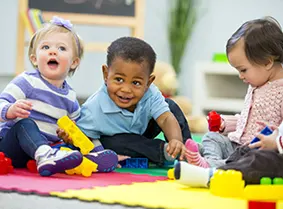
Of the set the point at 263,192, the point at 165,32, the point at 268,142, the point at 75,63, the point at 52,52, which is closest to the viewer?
the point at 263,192

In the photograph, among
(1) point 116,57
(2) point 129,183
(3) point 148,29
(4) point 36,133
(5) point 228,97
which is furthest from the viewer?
(3) point 148,29

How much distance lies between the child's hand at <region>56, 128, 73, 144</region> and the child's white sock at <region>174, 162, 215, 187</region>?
510 millimetres

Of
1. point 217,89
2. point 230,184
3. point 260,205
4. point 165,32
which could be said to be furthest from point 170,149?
point 165,32

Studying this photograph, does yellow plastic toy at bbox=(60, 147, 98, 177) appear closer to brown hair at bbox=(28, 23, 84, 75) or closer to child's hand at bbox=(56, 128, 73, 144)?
child's hand at bbox=(56, 128, 73, 144)

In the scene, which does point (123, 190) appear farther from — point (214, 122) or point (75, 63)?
point (75, 63)

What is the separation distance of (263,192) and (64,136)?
2.45 ft

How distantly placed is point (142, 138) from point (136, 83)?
19cm

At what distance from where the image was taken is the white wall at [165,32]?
16.3 feet

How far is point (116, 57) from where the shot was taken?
2.04m

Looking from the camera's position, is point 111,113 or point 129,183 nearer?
point 129,183

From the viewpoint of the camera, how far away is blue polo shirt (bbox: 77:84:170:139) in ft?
6.86

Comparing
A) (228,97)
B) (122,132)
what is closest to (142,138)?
(122,132)

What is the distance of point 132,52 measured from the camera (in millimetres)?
2020

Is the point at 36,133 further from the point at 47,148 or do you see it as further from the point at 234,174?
the point at 234,174
